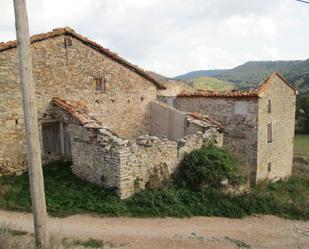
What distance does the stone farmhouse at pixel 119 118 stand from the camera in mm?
10180

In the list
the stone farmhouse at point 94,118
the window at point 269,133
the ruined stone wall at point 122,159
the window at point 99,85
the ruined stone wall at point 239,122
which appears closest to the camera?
the ruined stone wall at point 122,159

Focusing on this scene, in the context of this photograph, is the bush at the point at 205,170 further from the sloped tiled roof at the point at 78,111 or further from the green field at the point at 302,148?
the green field at the point at 302,148

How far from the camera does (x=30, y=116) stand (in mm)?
5555

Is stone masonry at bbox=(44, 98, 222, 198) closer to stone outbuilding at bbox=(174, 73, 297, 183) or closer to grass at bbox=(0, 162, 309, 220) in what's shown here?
grass at bbox=(0, 162, 309, 220)

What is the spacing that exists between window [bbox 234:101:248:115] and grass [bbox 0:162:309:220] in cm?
439

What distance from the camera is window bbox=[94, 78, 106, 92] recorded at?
13.4 meters

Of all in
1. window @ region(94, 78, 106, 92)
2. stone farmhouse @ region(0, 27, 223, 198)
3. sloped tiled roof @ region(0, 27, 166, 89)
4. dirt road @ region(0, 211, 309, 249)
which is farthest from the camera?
window @ region(94, 78, 106, 92)

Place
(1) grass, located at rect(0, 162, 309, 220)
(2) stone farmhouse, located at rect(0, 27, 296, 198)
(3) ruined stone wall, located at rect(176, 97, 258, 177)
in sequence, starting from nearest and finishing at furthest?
(1) grass, located at rect(0, 162, 309, 220) → (2) stone farmhouse, located at rect(0, 27, 296, 198) → (3) ruined stone wall, located at rect(176, 97, 258, 177)

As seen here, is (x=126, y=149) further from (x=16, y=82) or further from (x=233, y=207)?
(x=16, y=82)

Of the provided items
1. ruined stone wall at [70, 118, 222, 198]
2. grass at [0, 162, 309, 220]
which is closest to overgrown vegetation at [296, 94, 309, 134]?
grass at [0, 162, 309, 220]

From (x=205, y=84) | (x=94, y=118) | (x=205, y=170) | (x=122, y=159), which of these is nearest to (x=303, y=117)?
(x=205, y=84)

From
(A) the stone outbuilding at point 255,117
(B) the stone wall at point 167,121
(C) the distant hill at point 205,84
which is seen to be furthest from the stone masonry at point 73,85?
(C) the distant hill at point 205,84

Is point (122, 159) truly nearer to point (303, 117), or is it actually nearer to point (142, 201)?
point (142, 201)

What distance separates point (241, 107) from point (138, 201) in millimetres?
7279
